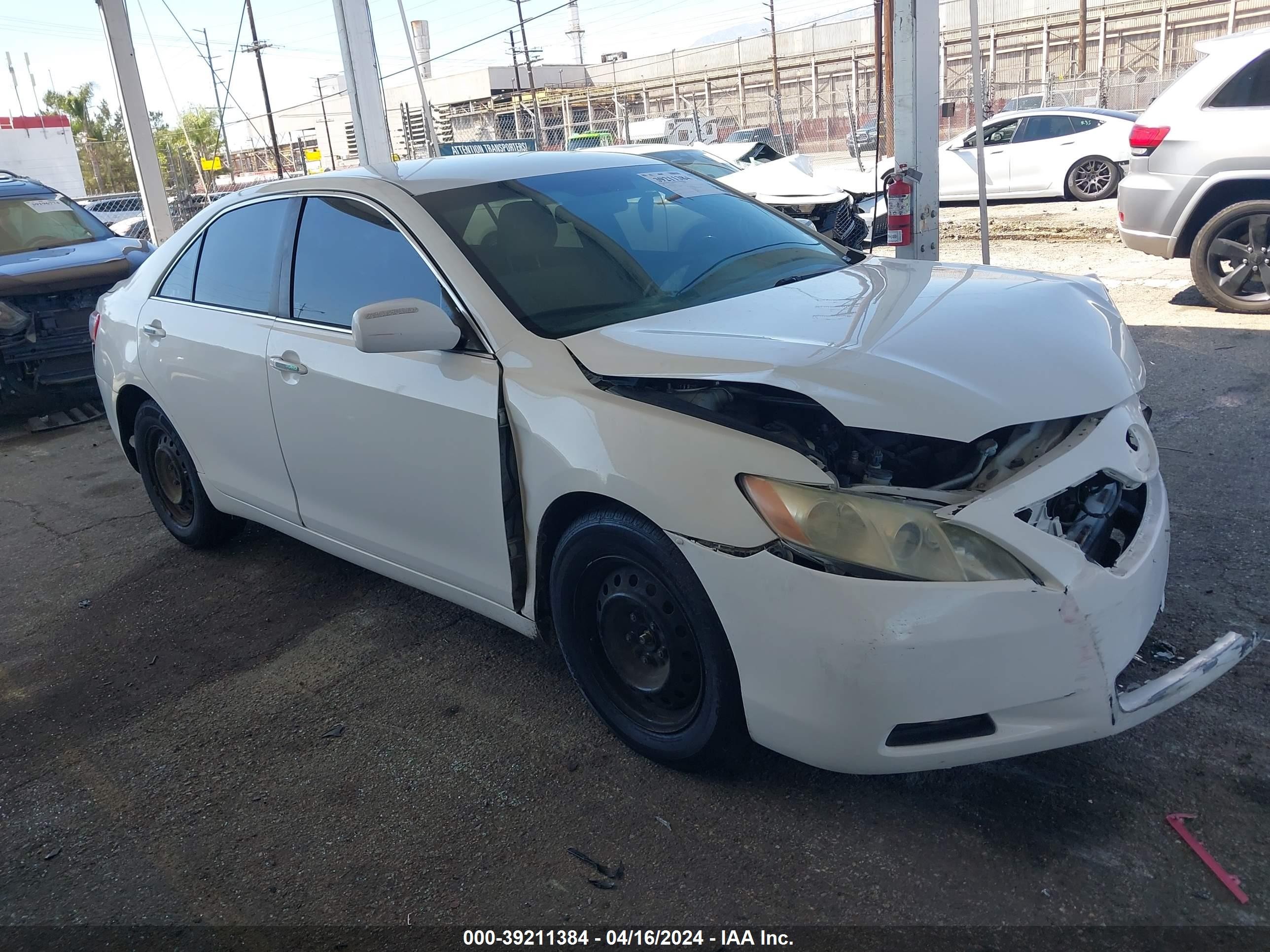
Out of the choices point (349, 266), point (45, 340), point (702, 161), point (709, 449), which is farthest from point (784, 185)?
point (709, 449)

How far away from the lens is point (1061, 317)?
282 cm

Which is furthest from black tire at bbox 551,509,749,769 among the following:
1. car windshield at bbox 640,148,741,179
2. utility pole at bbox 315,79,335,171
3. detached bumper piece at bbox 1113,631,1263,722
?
utility pole at bbox 315,79,335,171

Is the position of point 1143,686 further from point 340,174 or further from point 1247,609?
point 340,174

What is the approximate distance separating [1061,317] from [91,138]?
65.0m

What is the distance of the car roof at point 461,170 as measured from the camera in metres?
3.58

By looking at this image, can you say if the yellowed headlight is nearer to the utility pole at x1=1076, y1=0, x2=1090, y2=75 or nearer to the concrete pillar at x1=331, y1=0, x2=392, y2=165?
the concrete pillar at x1=331, y1=0, x2=392, y2=165

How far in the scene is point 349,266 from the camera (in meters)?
3.51

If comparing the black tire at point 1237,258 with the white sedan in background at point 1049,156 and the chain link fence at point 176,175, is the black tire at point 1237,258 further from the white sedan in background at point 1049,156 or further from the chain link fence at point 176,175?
the chain link fence at point 176,175

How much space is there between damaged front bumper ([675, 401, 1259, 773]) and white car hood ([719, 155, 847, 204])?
7461mm

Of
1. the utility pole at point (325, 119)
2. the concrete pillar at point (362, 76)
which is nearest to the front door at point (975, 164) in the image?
the concrete pillar at point (362, 76)

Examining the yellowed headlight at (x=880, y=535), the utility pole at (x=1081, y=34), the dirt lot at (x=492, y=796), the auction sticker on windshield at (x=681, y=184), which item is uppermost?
the utility pole at (x=1081, y=34)

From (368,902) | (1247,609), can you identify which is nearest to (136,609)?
(368,902)

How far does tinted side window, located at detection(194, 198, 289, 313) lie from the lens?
386 cm

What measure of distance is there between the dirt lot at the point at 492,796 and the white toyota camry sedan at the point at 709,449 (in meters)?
0.27
